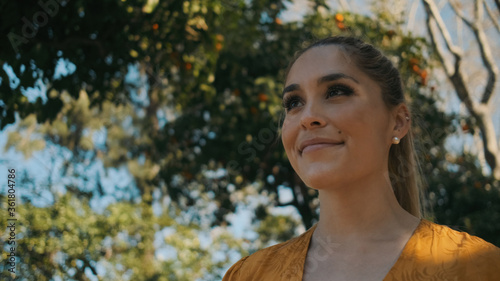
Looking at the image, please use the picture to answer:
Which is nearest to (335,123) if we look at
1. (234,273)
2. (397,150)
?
(397,150)

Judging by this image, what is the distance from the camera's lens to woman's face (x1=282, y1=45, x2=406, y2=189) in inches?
67.2

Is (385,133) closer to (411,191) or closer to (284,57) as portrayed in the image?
(411,191)

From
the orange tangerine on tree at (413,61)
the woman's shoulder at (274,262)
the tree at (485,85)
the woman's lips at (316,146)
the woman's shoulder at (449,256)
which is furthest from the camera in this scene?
the orange tangerine on tree at (413,61)

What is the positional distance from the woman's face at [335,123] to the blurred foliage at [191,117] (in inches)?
28.0

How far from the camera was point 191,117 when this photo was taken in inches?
313

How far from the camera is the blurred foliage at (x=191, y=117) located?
12.2 feet

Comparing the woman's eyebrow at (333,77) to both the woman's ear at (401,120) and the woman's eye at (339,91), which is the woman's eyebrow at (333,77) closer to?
the woman's eye at (339,91)

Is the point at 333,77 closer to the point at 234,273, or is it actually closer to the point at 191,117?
the point at 234,273

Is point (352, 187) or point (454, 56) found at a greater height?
point (454, 56)

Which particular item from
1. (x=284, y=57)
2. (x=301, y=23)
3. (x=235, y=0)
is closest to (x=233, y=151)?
(x=284, y=57)

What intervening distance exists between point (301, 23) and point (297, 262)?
6136 millimetres

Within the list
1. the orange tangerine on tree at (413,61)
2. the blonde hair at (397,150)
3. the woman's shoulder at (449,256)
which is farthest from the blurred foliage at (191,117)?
the woman's shoulder at (449,256)

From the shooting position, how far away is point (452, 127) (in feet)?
25.4

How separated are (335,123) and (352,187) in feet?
0.74
